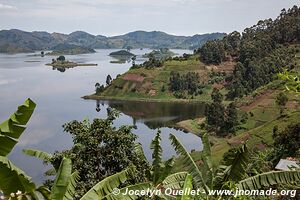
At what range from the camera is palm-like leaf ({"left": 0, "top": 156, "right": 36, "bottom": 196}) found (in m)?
7.30

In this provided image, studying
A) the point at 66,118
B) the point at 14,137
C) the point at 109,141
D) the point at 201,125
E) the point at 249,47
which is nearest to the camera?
the point at 14,137

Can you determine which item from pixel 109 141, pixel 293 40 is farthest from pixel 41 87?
pixel 109 141

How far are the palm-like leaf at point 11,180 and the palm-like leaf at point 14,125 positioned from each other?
0.45 meters

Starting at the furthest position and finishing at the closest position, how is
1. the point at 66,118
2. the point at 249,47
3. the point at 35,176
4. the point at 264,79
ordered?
the point at 249,47 → the point at 264,79 → the point at 66,118 → the point at 35,176

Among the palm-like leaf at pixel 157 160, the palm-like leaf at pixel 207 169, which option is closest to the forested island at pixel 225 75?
the palm-like leaf at pixel 157 160

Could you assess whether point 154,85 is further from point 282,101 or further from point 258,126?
point 258,126

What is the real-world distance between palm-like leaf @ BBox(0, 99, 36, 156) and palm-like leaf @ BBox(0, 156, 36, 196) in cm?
45

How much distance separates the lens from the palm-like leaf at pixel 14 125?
7.64m

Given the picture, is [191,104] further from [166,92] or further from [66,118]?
[66,118]

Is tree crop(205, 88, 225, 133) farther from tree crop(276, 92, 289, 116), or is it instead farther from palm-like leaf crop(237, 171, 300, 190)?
palm-like leaf crop(237, 171, 300, 190)

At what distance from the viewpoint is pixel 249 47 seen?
365ft

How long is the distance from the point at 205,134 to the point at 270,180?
2.18m

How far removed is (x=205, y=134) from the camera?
10.3 meters

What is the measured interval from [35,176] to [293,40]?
90700mm
